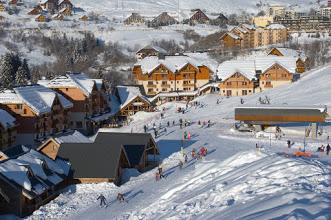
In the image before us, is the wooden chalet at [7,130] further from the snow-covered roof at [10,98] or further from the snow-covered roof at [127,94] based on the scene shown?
the snow-covered roof at [127,94]

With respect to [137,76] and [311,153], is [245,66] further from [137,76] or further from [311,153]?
[311,153]

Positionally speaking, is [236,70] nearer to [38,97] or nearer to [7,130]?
[38,97]

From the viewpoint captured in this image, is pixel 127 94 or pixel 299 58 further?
pixel 299 58

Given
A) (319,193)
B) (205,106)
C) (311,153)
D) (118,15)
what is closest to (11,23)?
(118,15)

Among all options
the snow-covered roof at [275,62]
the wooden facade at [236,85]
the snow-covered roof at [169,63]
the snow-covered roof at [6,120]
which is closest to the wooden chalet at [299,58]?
the snow-covered roof at [275,62]

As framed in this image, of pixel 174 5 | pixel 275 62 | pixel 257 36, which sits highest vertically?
pixel 174 5

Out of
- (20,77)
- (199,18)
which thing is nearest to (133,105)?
(20,77)

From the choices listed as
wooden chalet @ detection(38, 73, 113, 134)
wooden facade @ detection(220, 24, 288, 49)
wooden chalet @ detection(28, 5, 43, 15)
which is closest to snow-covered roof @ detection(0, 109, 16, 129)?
wooden chalet @ detection(38, 73, 113, 134)
